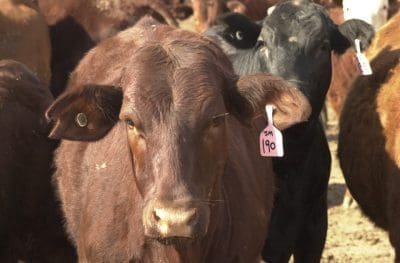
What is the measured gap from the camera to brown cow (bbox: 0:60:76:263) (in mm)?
5930

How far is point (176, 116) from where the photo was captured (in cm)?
450

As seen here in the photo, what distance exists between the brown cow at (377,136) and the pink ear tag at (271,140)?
1.34 meters

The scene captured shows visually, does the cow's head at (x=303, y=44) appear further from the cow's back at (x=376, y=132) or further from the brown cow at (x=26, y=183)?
the brown cow at (x=26, y=183)

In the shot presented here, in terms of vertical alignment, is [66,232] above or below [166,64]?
below

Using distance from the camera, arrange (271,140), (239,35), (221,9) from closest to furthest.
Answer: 1. (271,140)
2. (239,35)
3. (221,9)

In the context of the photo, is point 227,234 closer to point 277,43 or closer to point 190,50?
point 190,50

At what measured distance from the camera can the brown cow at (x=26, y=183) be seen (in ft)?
19.5

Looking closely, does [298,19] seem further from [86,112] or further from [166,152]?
[166,152]

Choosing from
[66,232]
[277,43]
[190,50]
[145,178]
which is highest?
[190,50]

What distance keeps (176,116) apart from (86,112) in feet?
1.86

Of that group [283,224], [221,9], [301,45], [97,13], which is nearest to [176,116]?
[301,45]

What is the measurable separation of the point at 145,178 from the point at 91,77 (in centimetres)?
132

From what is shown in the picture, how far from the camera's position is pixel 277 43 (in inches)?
268

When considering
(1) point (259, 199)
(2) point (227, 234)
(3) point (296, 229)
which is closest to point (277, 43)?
(3) point (296, 229)
